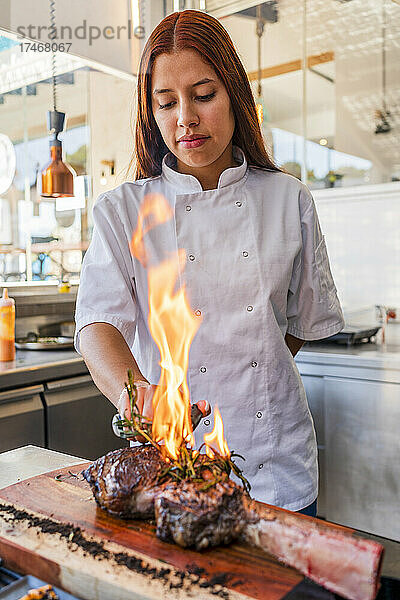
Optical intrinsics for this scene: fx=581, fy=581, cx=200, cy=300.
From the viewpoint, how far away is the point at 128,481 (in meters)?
0.96

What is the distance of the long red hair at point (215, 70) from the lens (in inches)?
52.1

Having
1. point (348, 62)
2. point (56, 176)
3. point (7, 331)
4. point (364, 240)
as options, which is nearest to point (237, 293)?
point (7, 331)

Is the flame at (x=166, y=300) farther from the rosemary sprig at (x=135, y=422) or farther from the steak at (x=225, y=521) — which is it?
the steak at (x=225, y=521)

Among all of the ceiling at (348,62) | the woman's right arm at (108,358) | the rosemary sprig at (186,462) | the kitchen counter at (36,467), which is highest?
the ceiling at (348,62)

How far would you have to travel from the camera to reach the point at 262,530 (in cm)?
84

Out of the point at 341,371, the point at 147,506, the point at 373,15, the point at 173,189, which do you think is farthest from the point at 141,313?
the point at 373,15

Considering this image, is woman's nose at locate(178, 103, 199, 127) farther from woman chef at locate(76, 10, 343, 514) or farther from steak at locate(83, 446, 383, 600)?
steak at locate(83, 446, 383, 600)

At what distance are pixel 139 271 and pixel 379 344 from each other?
198 centimetres

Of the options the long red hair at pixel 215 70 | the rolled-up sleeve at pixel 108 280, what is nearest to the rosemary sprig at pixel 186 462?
the rolled-up sleeve at pixel 108 280

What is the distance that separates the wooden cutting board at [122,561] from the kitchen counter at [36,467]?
271 mm

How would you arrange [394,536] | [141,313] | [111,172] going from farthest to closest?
1. [111,172]
2. [394,536]
3. [141,313]

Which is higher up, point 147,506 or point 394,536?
point 147,506

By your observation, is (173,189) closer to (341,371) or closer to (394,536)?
(341,371)

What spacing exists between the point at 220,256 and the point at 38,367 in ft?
4.66
